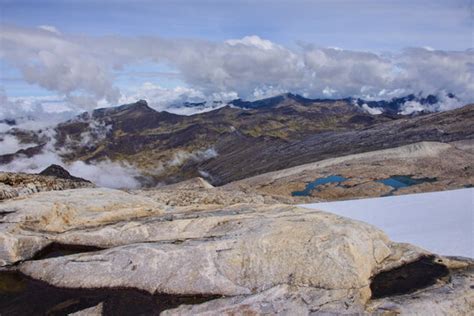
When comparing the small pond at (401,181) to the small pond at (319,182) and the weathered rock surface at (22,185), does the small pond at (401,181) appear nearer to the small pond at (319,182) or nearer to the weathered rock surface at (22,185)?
the small pond at (319,182)

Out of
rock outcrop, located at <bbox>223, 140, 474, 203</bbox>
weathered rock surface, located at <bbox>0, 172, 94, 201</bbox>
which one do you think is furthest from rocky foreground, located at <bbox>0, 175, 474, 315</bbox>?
rock outcrop, located at <bbox>223, 140, 474, 203</bbox>

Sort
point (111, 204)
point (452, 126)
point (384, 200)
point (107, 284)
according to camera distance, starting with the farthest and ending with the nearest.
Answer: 1. point (452, 126)
2. point (384, 200)
3. point (111, 204)
4. point (107, 284)

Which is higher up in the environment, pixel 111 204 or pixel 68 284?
pixel 111 204

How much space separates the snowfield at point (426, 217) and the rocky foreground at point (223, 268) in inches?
388

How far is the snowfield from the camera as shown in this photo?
97.6ft

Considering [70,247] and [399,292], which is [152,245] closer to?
[70,247]

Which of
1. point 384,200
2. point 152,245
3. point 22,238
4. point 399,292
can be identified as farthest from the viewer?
point 384,200

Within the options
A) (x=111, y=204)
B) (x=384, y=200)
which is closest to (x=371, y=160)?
(x=384, y=200)

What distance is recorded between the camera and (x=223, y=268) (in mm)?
17828

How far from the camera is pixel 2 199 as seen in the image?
87.4 ft

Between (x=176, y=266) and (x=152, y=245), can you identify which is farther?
(x=152, y=245)

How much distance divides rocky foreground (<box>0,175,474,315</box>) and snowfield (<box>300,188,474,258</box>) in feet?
32.3

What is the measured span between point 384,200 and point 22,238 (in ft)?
127

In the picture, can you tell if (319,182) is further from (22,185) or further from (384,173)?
(22,185)
